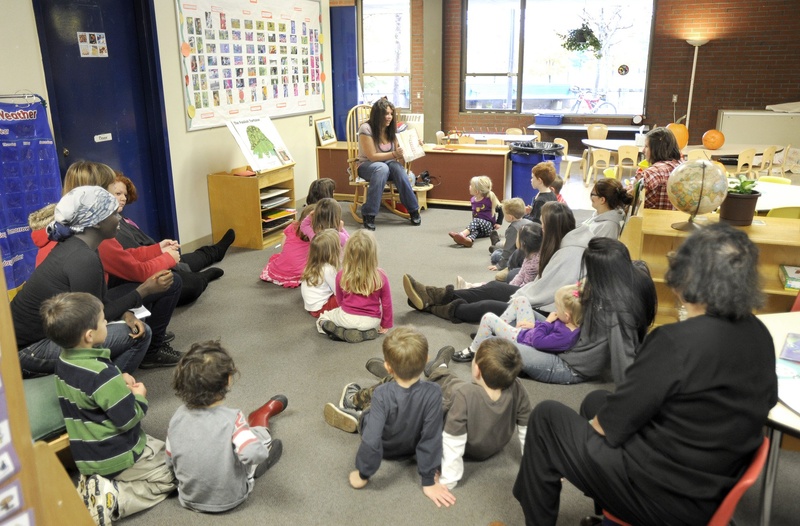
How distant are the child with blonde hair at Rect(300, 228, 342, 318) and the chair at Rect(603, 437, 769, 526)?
2803 mm

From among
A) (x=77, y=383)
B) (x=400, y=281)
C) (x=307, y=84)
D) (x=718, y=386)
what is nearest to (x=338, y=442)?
(x=77, y=383)

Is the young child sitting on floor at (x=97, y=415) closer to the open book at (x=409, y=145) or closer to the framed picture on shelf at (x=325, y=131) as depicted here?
the open book at (x=409, y=145)

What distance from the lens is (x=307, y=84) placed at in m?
7.52

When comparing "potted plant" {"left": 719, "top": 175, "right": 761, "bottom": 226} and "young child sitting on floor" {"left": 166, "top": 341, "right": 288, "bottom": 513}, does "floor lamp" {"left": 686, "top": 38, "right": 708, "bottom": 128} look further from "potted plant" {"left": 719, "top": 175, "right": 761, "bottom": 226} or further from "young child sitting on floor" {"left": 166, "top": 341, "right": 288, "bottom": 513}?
"young child sitting on floor" {"left": 166, "top": 341, "right": 288, "bottom": 513}

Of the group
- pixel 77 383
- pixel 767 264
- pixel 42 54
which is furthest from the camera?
pixel 42 54

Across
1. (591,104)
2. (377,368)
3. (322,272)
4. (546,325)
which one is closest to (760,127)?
(591,104)

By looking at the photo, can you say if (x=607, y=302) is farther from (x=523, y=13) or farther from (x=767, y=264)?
(x=523, y=13)

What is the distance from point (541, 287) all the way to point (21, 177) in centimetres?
318

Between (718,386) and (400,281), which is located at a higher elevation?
(718,386)

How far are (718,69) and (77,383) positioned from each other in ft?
34.8

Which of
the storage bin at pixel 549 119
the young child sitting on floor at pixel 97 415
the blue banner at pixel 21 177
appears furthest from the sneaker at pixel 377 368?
the storage bin at pixel 549 119

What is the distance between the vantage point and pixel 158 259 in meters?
3.81

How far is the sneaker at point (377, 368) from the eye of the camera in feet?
11.0

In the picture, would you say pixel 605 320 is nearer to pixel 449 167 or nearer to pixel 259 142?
pixel 259 142
